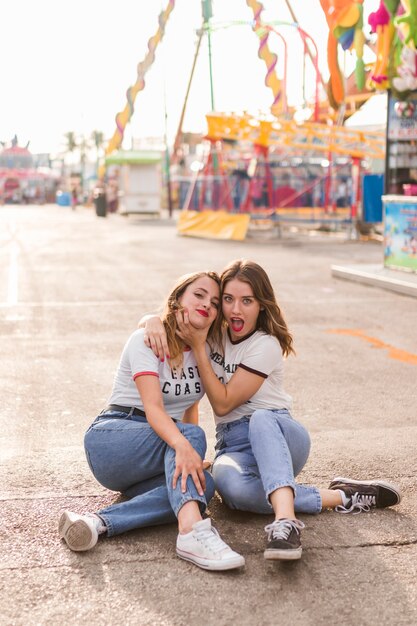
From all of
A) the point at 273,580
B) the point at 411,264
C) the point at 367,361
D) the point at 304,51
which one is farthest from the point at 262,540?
the point at 304,51

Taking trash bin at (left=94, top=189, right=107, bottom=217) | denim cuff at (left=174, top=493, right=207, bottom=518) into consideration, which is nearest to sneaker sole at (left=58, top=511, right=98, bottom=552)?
denim cuff at (left=174, top=493, right=207, bottom=518)

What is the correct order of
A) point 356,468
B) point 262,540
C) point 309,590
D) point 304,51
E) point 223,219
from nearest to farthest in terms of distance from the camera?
point 309,590 < point 262,540 < point 356,468 < point 304,51 < point 223,219

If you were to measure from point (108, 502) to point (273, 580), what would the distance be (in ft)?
3.44

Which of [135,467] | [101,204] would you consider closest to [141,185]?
[101,204]

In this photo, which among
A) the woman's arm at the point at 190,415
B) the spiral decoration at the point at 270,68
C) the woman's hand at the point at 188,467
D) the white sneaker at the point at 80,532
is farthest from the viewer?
the spiral decoration at the point at 270,68

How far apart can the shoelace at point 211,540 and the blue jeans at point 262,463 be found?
0.28 metres

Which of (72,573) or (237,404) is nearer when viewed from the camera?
(72,573)

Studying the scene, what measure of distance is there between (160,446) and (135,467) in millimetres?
147

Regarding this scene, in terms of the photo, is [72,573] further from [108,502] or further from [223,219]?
[223,219]

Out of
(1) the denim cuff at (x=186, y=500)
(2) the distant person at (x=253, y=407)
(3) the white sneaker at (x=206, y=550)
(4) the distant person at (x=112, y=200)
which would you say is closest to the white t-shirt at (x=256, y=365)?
(2) the distant person at (x=253, y=407)

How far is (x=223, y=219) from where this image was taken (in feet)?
78.9

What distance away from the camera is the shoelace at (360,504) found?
377cm

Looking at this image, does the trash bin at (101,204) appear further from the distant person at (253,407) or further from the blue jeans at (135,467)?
the blue jeans at (135,467)

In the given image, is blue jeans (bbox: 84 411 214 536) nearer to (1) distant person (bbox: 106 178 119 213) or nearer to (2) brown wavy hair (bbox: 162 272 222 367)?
(2) brown wavy hair (bbox: 162 272 222 367)
